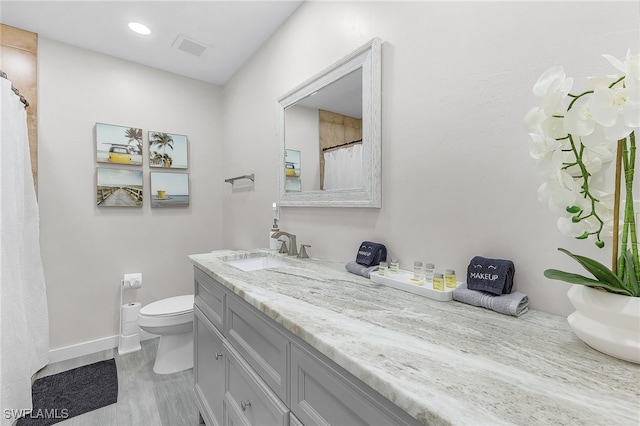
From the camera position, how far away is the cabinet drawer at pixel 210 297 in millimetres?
1321

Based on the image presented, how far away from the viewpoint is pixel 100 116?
2.37 metres

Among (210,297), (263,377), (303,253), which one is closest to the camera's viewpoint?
(263,377)

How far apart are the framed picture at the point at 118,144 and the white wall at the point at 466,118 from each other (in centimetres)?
189

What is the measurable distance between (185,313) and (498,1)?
240cm

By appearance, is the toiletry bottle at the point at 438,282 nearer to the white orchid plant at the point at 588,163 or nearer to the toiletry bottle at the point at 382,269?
the toiletry bottle at the point at 382,269

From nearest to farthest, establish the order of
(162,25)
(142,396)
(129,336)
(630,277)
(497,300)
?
(630,277)
(497,300)
(142,396)
(162,25)
(129,336)

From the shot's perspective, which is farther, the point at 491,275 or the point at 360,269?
the point at 360,269

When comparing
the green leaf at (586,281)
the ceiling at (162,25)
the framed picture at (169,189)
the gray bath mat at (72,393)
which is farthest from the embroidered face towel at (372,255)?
the framed picture at (169,189)

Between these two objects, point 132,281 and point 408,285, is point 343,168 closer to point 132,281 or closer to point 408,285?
point 408,285

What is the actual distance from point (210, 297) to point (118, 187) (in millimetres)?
1676

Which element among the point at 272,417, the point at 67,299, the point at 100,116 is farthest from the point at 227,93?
the point at 272,417

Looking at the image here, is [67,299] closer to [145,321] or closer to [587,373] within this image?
[145,321]

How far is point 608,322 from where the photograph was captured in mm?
564

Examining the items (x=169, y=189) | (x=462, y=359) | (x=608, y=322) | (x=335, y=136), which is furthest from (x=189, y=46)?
(x=608, y=322)
